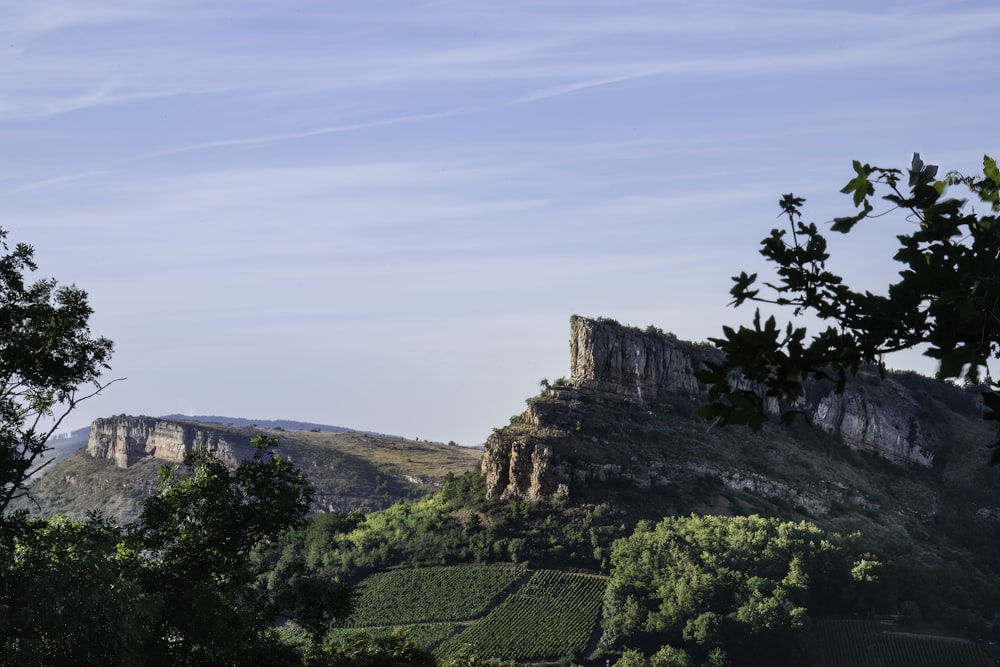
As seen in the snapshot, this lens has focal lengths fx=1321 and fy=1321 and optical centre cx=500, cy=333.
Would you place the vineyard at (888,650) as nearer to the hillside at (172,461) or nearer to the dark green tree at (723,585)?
the dark green tree at (723,585)

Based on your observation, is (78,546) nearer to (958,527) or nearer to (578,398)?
(578,398)

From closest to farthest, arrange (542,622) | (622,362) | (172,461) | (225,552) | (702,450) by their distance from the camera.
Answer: (225,552) < (542,622) < (702,450) < (622,362) < (172,461)

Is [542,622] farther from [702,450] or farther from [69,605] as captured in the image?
[69,605]

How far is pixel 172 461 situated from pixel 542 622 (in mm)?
96818

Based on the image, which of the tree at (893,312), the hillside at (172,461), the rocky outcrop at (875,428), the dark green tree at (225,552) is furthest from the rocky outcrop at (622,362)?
the tree at (893,312)

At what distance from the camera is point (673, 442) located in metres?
102

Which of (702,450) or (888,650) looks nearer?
(888,650)

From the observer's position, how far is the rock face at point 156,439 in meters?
173

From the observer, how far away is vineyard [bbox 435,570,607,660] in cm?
7588

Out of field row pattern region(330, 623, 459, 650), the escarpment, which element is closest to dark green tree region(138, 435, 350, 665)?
field row pattern region(330, 623, 459, 650)

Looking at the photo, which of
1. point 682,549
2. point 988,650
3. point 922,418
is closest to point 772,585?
point 682,549

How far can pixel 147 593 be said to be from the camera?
24203 millimetres

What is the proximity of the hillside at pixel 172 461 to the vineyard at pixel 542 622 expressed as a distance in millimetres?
81162

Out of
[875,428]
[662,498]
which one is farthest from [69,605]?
[875,428]
